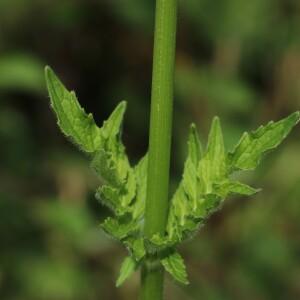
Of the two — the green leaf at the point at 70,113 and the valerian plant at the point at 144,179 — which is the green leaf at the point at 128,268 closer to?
the valerian plant at the point at 144,179

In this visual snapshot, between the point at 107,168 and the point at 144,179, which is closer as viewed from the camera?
the point at 107,168

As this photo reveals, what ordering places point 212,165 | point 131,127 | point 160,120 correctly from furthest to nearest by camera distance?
point 131,127
point 212,165
point 160,120

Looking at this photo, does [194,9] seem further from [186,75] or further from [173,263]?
[173,263]

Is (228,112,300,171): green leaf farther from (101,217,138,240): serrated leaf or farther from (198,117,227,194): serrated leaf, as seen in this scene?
(101,217,138,240): serrated leaf

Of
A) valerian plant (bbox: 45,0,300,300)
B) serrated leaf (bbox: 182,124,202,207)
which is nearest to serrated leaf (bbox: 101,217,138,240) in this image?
valerian plant (bbox: 45,0,300,300)

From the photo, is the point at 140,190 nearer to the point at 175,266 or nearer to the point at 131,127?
the point at 175,266

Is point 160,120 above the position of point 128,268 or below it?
above

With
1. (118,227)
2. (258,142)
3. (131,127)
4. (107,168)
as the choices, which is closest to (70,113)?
(107,168)
